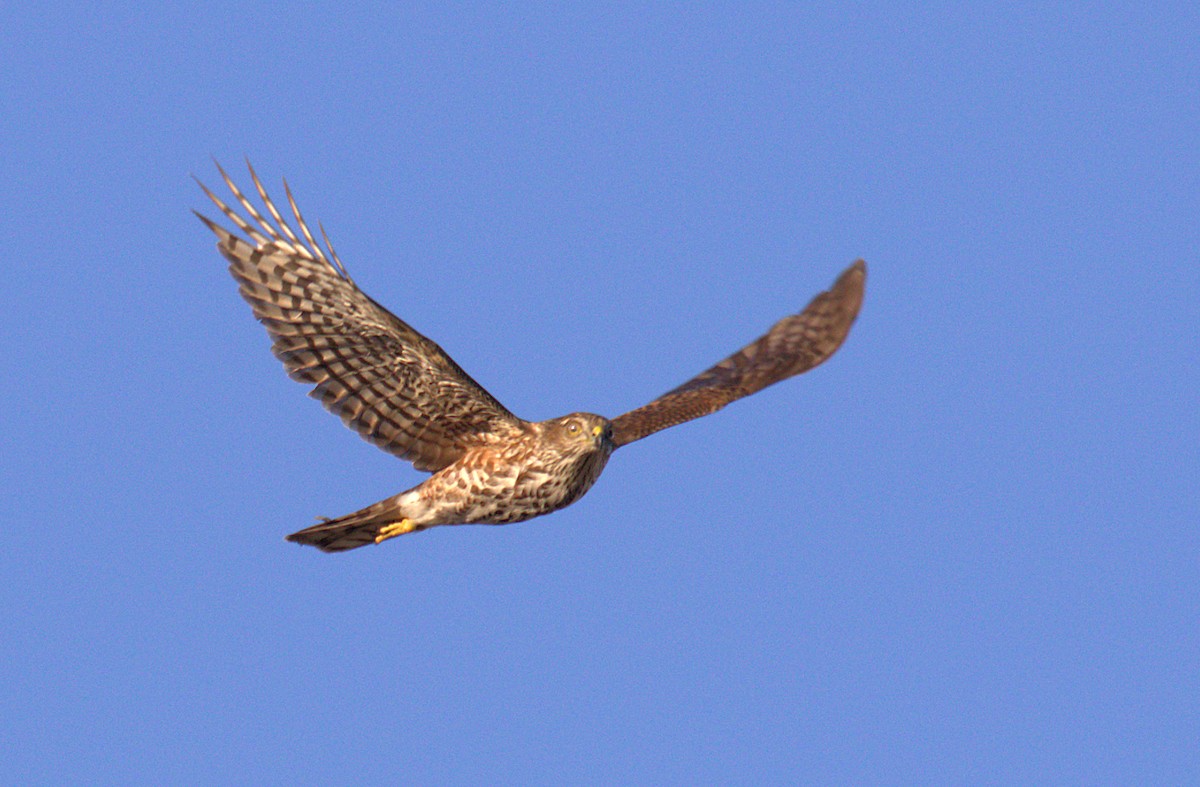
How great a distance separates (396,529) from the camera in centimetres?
1309

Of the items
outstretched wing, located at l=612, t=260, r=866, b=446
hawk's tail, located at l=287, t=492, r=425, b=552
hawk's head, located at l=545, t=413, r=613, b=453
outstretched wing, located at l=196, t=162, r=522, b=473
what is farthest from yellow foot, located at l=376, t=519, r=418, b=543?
outstretched wing, located at l=612, t=260, r=866, b=446

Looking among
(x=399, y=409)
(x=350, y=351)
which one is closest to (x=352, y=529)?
(x=399, y=409)

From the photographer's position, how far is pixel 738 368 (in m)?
15.1

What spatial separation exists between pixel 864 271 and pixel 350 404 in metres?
5.13

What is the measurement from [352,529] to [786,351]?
14.2 feet

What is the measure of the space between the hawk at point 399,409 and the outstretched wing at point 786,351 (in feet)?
2.43

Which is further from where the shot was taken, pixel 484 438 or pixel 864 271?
pixel 864 271

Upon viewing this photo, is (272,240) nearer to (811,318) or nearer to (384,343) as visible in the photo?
(384,343)

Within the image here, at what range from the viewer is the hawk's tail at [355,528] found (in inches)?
513

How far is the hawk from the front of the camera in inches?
471

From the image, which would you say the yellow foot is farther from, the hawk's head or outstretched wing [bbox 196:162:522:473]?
the hawk's head

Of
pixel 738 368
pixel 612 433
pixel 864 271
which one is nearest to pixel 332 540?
pixel 612 433

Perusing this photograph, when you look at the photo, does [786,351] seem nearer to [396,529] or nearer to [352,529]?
[396,529]

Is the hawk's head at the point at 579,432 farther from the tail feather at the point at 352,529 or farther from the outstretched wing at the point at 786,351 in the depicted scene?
the outstretched wing at the point at 786,351
